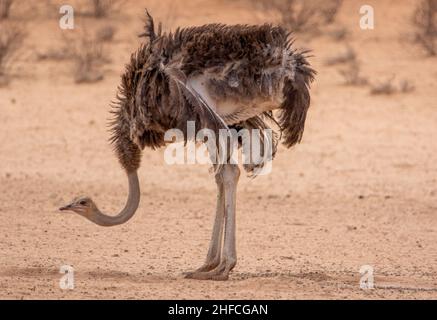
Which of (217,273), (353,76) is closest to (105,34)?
(353,76)

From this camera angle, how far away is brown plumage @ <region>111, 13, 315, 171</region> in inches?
293

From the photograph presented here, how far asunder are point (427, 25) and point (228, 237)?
10.9 m

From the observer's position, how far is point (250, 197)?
11359 millimetres

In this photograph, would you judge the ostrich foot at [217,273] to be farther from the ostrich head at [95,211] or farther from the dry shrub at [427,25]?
the dry shrub at [427,25]

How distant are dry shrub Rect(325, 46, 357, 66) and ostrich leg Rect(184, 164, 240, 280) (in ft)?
28.3

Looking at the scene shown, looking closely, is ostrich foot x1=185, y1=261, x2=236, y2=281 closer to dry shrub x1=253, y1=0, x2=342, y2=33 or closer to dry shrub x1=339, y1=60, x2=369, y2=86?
dry shrub x1=339, y1=60, x2=369, y2=86

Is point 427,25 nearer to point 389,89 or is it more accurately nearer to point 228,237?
point 389,89

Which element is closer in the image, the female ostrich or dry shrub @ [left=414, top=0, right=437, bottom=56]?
the female ostrich

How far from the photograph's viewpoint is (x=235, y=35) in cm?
750

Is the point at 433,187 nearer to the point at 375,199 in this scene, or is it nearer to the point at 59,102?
the point at 375,199

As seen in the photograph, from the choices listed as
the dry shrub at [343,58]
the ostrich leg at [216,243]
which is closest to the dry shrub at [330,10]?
the dry shrub at [343,58]

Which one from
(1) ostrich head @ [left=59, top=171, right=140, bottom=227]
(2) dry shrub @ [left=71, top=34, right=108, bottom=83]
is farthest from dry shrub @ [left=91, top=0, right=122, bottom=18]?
(1) ostrich head @ [left=59, top=171, right=140, bottom=227]

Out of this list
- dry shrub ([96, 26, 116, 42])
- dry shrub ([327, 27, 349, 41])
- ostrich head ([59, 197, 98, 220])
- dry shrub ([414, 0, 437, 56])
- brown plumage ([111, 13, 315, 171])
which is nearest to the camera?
brown plumage ([111, 13, 315, 171])

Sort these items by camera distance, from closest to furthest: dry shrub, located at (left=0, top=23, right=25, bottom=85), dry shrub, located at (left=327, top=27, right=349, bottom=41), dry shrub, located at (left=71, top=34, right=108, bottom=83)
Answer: dry shrub, located at (left=71, top=34, right=108, bottom=83), dry shrub, located at (left=0, top=23, right=25, bottom=85), dry shrub, located at (left=327, top=27, right=349, bottom=41)
